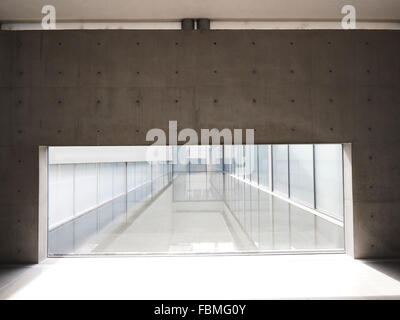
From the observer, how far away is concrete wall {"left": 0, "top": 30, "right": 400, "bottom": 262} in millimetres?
4562

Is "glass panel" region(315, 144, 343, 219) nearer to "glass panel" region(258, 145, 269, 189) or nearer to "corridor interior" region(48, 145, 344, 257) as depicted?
"corridor interior" region(48, 145, 344, 257)

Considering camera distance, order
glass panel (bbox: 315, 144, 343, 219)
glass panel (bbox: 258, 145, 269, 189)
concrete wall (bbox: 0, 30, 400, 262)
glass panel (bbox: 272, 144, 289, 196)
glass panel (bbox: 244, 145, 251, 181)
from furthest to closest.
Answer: glass panel (bbox: 244, 145, 251, 181) < glass panel (bbox: 258, 145, 269, 189) < glass panel (bbox: 272, 144, 289, 196) < glass panel (bbox: 315, 144, 343, 219) < concrete wall (bbox: 0, 30, 400, 262)

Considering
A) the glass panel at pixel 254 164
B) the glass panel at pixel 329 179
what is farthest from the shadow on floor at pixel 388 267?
the glass panel at pixel 254 164

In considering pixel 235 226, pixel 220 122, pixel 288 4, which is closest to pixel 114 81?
pixel 220 122

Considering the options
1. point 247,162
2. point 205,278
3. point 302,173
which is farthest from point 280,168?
point 205,278

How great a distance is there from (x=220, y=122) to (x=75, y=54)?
2.46 metres

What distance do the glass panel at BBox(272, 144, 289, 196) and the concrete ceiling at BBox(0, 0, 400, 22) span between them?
5217mm

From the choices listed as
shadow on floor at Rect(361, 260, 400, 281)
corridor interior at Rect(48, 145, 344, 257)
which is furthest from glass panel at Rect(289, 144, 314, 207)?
shadow on floor at Rect(361, 260, 400, 281)

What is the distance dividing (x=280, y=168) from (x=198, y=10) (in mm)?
6933

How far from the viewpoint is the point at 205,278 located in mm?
3910

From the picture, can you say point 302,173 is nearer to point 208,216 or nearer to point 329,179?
point 329,179

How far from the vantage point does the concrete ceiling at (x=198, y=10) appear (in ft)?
13.9

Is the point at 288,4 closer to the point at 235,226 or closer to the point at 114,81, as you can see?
the point at 114,81
